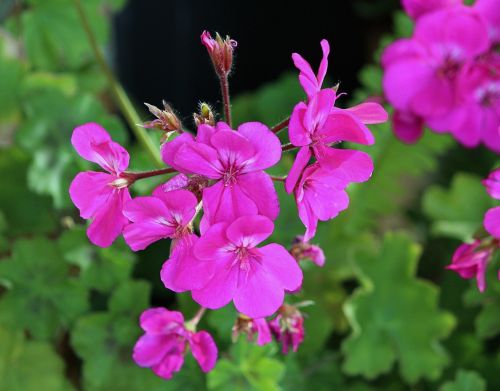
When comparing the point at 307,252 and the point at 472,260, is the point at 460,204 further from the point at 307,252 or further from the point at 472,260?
the point at 307,252

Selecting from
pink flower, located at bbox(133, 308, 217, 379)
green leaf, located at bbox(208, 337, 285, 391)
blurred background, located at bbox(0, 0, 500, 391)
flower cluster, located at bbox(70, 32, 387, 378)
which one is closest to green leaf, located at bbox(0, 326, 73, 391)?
blurred background, located at bbox(0, 0, 500, 391)

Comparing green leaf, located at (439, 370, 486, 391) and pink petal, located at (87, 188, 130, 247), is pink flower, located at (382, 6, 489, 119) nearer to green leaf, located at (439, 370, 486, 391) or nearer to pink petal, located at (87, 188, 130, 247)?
green leaf, located at (439, 370, 486, 391)

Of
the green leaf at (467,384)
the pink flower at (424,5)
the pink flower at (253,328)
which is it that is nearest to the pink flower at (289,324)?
the pink flower at (253,328)

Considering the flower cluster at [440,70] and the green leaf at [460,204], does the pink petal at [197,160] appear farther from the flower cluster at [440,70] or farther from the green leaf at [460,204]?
→ the green leaf at [460,204]

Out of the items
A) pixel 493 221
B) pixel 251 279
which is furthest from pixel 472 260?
pixel 251 279

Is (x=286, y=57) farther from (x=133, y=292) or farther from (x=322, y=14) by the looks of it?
(x=133, y=292)
